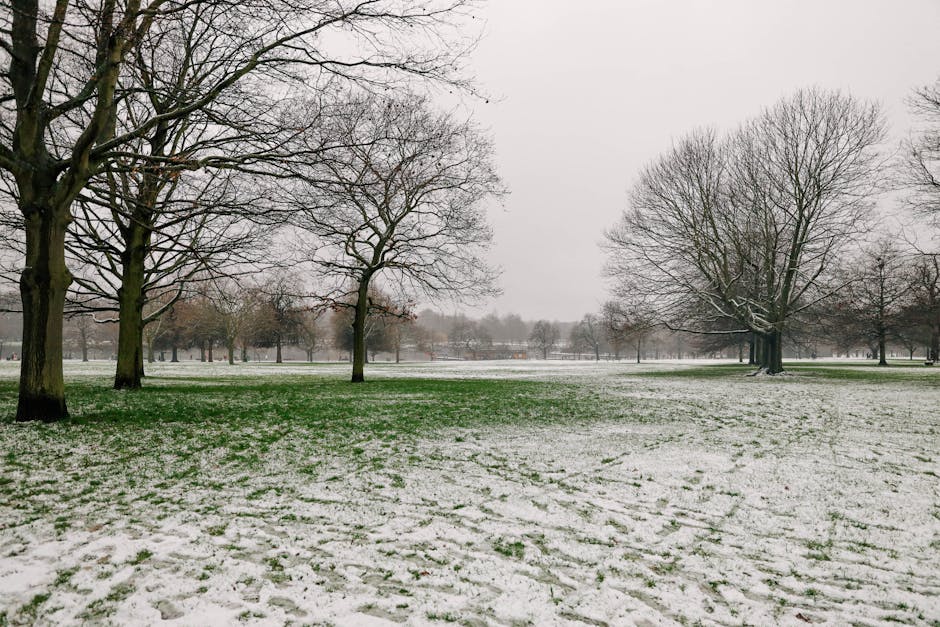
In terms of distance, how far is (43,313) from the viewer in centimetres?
879

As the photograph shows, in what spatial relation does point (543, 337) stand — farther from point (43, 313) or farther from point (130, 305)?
point (43, 313)

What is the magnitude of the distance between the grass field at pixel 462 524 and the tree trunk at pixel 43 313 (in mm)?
740

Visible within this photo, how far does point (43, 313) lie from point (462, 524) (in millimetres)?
8648

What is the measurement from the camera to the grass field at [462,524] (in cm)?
330

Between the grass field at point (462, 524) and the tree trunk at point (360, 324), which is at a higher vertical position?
the tree trunk at point (360, 324)

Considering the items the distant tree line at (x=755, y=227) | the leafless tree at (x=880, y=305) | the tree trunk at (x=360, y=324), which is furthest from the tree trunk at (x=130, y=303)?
the leafless tree at (x=880, y=305)

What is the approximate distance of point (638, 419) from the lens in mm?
10977

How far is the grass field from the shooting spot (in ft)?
10.8

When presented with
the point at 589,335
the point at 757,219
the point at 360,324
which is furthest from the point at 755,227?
the point at 589,335

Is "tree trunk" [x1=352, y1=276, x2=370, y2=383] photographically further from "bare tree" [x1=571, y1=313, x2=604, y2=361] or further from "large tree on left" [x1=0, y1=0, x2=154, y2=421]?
"bare tree" [x1=571, y1=313, x2=604, y2=361]

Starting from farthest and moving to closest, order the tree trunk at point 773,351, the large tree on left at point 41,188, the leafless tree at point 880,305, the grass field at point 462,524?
the leafless tree at point 880,305 → the tree trunk at point 773,351 → the large tree on left at point 41,188 → the grass field at point 462,524

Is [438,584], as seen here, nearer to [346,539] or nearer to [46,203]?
[346,539]

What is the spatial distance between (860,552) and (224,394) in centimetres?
1517

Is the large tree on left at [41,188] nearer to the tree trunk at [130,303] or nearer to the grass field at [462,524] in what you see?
the grass field at [462,524]
